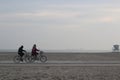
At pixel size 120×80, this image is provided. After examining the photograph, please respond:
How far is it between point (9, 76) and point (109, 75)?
20.2 ft

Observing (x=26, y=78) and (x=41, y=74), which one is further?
(x=41, y=74)

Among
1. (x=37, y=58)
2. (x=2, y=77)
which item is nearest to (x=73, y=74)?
(x=2, y=77)

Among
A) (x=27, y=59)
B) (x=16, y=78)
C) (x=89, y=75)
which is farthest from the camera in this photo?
(x=27, y=59)

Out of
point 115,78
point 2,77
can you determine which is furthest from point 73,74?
point 2,77

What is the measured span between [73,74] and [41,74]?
6.63 feet

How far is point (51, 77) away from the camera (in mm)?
22094

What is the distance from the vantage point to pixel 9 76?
73.7ft

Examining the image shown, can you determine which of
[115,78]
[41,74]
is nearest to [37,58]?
[41,74]

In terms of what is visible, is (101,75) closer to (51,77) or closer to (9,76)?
(51,77)

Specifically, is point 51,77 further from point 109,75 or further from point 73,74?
point 109,75

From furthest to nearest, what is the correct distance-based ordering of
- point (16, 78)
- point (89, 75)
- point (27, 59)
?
1. point (27, 59)
2. point (89, 75)
3. point (16, 78)

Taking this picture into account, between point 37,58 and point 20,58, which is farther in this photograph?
point 37,58

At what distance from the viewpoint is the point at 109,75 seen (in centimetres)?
2330

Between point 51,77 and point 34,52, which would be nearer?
point 51,77
